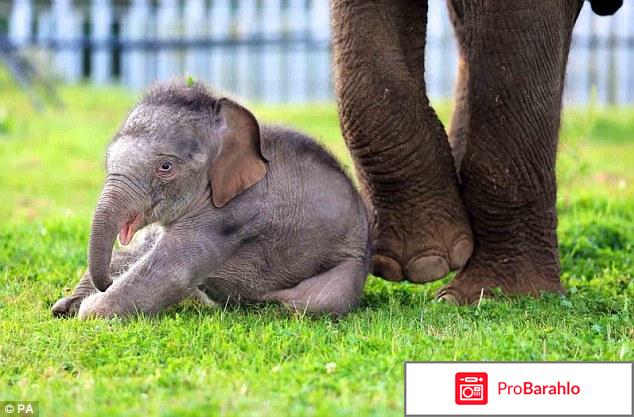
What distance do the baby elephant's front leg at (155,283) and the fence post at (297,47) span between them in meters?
15.8

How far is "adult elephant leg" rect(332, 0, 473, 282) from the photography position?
6.46 m

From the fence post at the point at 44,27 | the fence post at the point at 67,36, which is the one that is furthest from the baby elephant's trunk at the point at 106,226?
the fence post at the point at 44,27

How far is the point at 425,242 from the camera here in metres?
6.62

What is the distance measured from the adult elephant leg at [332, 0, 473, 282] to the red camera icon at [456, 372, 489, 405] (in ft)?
6.13

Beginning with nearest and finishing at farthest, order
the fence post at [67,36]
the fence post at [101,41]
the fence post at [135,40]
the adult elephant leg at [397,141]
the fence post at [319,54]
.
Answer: the adult elephant leg at [397,141]
the fence post at [319,54]
the fence post at [135,40]
the fence post at [101,41]
the fence post at [67,36]

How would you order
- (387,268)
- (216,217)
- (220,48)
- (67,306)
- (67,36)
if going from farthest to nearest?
(67,36) → (220,48) → (387,268) → (67,306) → (216,217)

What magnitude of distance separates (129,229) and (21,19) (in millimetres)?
19699

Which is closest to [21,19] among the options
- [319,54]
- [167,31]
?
[167,31]

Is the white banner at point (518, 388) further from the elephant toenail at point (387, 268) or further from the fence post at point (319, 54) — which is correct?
the fence post at point (319, 54)

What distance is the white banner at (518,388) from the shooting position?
179 inches

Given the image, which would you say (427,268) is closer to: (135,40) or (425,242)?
(425,242)

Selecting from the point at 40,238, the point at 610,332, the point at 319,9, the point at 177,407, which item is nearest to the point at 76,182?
the point at 40,238

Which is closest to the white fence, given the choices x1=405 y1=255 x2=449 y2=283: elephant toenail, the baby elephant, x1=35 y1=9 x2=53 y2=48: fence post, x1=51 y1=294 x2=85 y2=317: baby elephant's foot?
x1=35 y1=9 x2=53 y2=48: fence post

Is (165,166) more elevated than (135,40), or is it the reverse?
(165,166)
